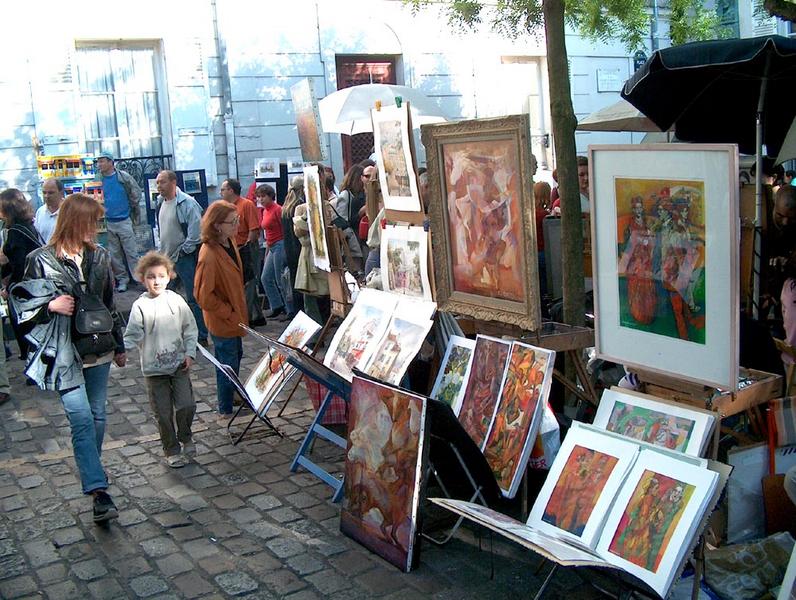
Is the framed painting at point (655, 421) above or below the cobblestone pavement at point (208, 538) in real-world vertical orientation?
above

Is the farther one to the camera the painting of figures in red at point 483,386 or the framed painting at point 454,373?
the framed painting at point 454,373

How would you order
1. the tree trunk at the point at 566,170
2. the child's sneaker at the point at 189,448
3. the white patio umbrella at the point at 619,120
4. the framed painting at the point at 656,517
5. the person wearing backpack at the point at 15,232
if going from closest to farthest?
the framed painting at the point at 656,517 → the tree trunk at the point at 566,170 → the child's sneaker at the point at 189,448 → the person wearing backpack at the point at 15,232 → the white patio umbrella at the point at 619,120

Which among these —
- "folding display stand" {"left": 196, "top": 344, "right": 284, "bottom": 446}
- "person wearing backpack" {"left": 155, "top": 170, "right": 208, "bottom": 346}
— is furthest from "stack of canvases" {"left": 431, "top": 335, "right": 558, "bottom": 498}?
"person wearing backpack" {"left": 155, "top": 170, "right": 208, "bottom": 346}

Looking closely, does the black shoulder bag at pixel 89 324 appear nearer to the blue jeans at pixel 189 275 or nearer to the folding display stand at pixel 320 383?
the folding display stand at pixel 320 383

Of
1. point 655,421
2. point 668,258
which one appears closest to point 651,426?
point 655,421

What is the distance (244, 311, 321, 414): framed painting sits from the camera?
6.03m

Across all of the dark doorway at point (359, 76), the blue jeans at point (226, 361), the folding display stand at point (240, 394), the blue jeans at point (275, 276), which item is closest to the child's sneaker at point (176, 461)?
the folding display stand at point (240, 394)

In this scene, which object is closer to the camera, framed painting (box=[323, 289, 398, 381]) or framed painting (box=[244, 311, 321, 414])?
framed painting (box=[323, 289, 398, 381])

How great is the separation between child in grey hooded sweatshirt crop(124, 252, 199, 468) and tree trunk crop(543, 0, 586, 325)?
7.46 feet

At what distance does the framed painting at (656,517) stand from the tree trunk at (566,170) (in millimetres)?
2207

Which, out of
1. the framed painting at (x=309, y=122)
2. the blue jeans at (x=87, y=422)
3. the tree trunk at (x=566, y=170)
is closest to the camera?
the blue jeans at (x=87, y=422)

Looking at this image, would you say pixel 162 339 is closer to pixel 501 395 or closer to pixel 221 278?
pixel 221 278

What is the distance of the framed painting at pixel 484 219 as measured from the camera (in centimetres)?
432

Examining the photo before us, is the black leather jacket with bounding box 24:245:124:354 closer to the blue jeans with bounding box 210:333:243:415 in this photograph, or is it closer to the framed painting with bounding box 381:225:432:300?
the blue jeans with bounding box 210:333:243:415
